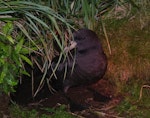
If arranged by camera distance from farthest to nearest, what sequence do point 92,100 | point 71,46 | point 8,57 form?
point 92,100, point 71,46, point 8,57

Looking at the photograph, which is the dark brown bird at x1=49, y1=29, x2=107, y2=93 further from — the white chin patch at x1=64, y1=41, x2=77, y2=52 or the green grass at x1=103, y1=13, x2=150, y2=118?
the green grass at x1=103, y1=13, x2=150, y2=118

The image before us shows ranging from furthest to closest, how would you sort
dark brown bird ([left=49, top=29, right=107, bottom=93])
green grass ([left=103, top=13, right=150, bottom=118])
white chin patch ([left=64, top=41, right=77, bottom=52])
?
green grass ([left=103, top=13, right=150, bottom=118]), dark brown bird ([left=49, top=29, right=107, bottom=93]), white chin patch ([left=64, top=41, right=77, bottom=52])

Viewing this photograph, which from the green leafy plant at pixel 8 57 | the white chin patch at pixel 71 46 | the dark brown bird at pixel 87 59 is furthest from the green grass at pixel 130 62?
the green leafy plant at pixel 8 57

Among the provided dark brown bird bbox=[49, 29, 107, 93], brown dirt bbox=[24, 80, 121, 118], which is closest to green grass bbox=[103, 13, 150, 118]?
brown dirt bbox=[24, 80, 121, 118]

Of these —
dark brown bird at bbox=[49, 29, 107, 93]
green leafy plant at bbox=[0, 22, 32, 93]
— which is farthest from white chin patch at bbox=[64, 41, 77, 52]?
green leafy plant at bbox=[0, 22, 32, 93]

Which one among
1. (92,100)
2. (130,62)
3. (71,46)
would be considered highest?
(71,46)

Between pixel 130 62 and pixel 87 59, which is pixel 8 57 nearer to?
pixel 87 59

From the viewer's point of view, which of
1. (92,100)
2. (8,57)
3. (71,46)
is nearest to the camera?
(8,57)

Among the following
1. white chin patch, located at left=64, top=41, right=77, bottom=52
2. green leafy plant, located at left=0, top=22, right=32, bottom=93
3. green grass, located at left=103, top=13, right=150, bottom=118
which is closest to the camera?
green leafy plant, located at left=0, top=22, right=32, bottom=93

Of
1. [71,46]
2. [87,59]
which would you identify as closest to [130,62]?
[87,59]

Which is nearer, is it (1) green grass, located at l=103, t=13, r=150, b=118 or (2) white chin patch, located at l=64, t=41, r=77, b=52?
(2) white chin patch, located at l=64, t=41, r=77, b=52

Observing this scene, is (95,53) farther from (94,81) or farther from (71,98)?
(71,98)

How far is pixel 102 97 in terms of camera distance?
4.43 metres

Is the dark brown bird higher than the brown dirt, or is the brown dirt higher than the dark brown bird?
the dark brown bird
